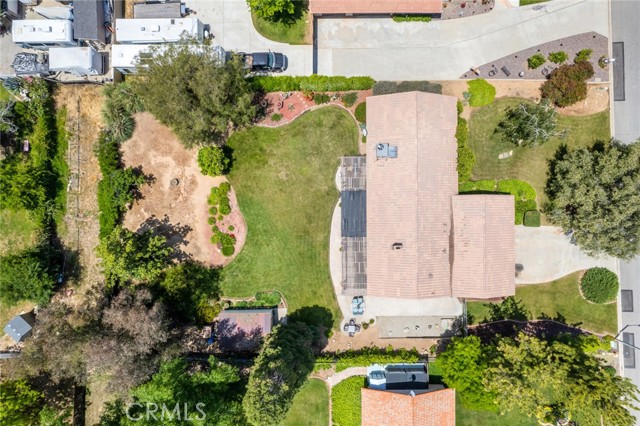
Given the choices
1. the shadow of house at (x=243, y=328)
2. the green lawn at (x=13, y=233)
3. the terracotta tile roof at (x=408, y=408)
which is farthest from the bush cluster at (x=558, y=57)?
the green lawn at (x=13, y=233)

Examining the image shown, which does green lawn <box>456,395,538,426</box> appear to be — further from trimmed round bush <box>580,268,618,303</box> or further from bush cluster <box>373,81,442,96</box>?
bush cluster <box>373,81,442,96</box>

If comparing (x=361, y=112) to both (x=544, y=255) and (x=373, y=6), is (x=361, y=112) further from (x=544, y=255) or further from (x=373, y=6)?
(x=544, y=255)

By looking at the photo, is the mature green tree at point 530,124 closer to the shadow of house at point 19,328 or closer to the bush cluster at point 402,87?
the bush cluster at point 402,87

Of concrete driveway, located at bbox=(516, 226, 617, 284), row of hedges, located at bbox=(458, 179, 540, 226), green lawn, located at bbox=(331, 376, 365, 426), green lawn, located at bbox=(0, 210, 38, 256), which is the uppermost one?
row of hedges, located at bbox=(458, 179, 540, 226)

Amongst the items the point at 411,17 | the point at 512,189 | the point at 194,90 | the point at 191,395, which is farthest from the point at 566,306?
the point at 194,90

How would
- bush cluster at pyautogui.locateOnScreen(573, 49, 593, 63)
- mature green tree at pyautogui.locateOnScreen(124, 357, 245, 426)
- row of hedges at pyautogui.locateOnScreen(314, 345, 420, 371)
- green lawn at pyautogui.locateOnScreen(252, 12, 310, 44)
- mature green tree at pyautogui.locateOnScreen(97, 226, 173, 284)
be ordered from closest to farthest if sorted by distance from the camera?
mature green tree at pyautogui.locateOnScreen(124, 357, 245, 426) → mature green tree at pyautogui.locateOnScreen(97, 226, 173, 284) → row of hedges at pyautogui.locateOnScreen(314, 345, 420, 371) → bush cluster at pyautogui.locateOnScreen(573, 49, 593, 63) → green lawn at pyautogui.locateOnScreen(252, 12, 310, 44)

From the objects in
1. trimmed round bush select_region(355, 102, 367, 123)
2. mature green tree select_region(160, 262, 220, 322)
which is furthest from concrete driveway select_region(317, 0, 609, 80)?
mature green tree select_region(160, 262, 220, 322)
